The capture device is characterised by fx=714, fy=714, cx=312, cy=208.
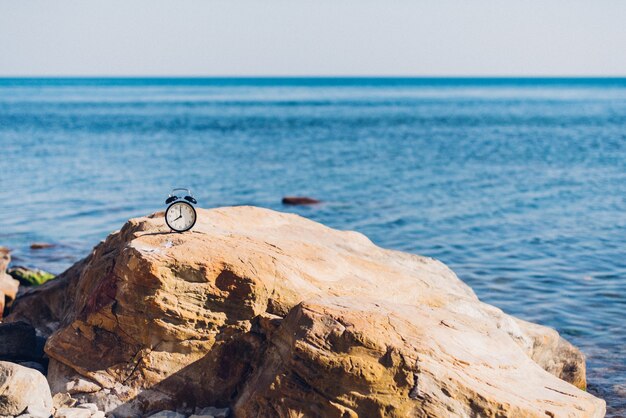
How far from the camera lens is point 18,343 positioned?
12469 mm

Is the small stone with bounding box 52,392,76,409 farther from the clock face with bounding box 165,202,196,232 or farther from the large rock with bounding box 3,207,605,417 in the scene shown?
the clock face with bounding box 165,202,196,232

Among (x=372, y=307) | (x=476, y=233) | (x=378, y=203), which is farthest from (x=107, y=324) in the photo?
(x=378, y=203)

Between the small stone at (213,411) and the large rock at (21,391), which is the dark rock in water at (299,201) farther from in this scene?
the large rock at (21,391)

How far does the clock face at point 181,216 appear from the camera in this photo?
11.4 metres

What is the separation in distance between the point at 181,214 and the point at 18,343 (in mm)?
3897

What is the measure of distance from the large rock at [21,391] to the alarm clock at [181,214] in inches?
118

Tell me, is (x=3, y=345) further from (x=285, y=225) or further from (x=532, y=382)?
(x=532, y=382)

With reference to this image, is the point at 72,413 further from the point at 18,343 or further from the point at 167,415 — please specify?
the point at 18,343

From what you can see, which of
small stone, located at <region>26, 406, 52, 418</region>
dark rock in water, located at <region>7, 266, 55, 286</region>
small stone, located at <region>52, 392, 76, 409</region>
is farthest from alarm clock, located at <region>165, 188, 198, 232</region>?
dark rock in water, located at <region>7, 266, 55, 286</region>

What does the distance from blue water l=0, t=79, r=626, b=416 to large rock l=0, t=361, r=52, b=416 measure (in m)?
9.74

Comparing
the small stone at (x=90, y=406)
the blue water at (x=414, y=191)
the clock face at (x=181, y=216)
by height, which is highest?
the clock face at (x=181, y=216)

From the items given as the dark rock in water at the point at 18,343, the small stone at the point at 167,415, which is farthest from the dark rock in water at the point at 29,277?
the small stone at the point at 167,415

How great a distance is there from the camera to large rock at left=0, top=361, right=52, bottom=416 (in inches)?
396

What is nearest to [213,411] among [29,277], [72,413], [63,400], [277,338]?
[277,338]
